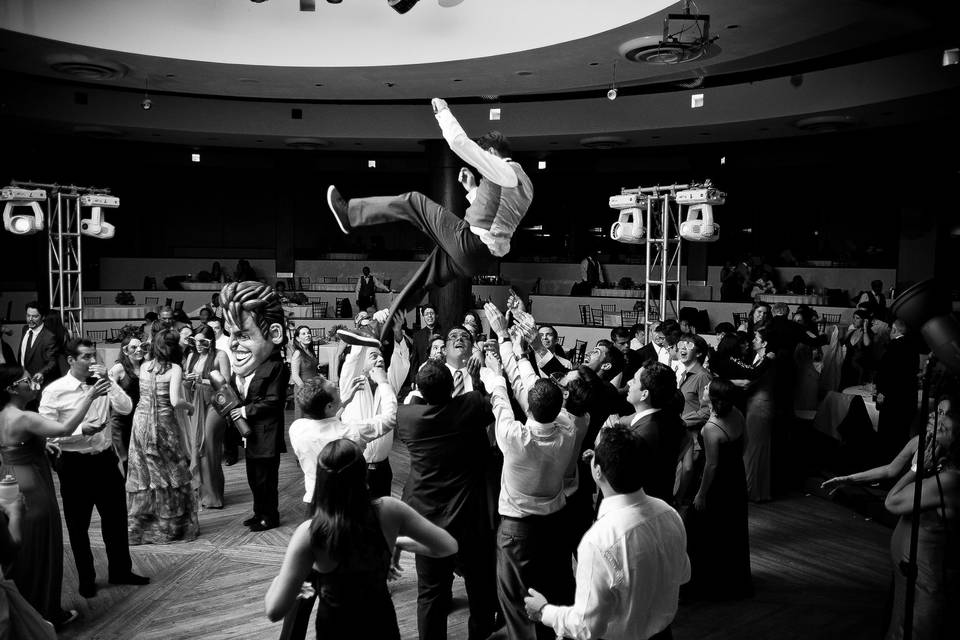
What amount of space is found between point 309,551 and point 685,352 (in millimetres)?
3967

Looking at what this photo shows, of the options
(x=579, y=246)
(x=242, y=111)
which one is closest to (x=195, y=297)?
(x=242, y=111)

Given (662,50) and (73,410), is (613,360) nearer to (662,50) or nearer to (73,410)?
(73,410)

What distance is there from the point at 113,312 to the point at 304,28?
6.38 metres

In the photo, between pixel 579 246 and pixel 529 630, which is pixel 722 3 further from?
pixel 579 246

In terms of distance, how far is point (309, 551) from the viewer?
84.5 inches

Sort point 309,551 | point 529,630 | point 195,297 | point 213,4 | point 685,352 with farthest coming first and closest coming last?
point 195,297 → point 213,4 → point 685,352 → point 529,630 → point 309,551

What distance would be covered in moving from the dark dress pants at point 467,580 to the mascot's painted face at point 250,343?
6.71ft

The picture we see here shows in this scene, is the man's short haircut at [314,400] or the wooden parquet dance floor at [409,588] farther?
the wooden parquet dance floor at [409,588]

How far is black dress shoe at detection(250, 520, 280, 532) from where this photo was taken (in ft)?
18.3

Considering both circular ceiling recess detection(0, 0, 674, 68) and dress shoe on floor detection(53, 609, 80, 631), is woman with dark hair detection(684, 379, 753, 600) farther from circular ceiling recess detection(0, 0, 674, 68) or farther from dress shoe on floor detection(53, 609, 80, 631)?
circular ceiling recess detection(0, 0, 674, 68)

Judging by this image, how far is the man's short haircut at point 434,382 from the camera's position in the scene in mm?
3355

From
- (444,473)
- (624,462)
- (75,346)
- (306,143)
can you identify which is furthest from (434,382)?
(306,143)

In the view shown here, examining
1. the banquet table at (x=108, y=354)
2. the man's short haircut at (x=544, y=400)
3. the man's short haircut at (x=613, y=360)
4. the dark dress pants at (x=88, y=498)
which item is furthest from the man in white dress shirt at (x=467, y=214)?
the banquet table at (x=108, y=354)

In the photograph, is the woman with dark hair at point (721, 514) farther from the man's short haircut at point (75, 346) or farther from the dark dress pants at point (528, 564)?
the man's short haircut at point (75, 346)
